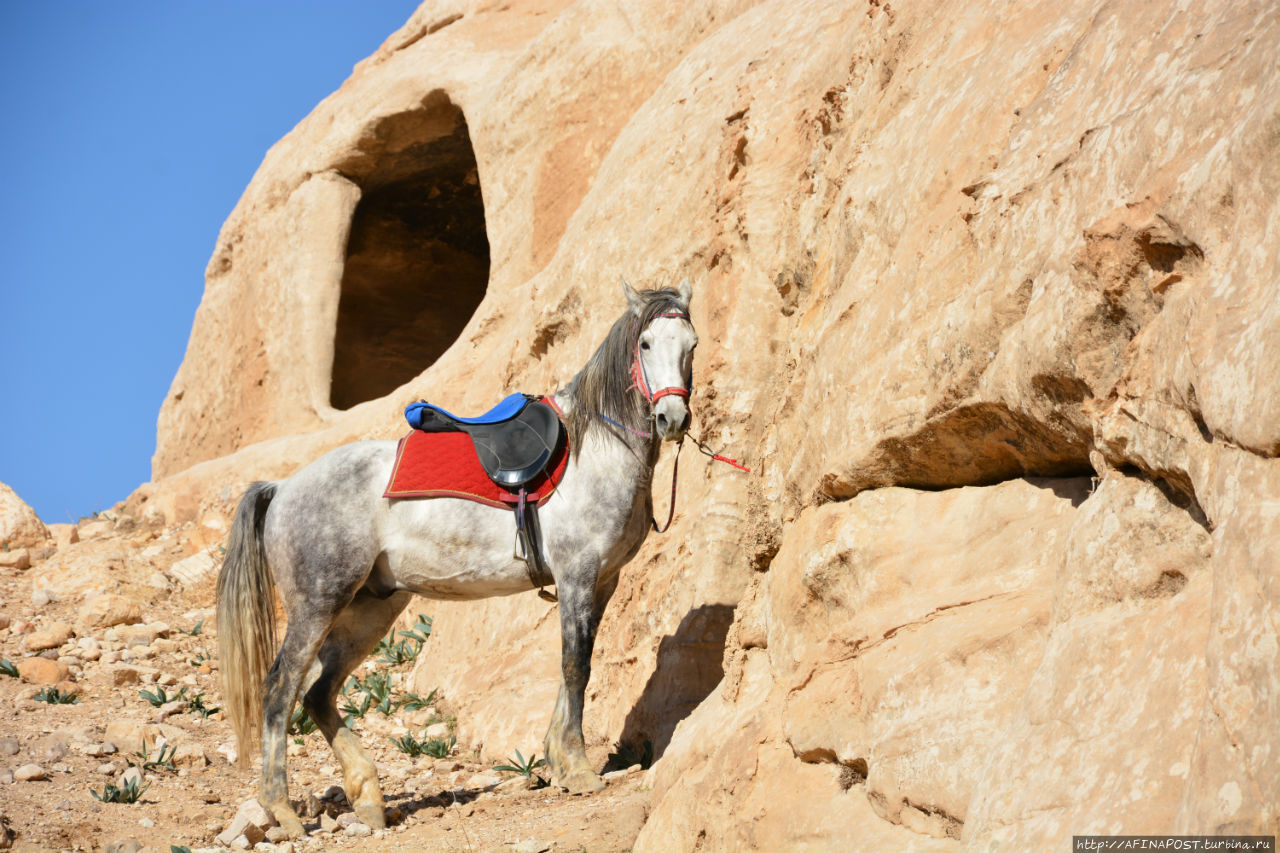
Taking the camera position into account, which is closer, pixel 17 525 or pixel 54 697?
pixel 54 697

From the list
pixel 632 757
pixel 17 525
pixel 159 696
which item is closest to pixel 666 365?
pixel 632 757

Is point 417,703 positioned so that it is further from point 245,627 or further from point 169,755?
point 245,627

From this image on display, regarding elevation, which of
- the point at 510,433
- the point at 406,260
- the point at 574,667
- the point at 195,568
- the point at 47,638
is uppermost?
the point at 406,260

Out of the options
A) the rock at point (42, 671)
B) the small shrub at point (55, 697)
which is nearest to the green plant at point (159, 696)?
the small shrub at point (55, 697)

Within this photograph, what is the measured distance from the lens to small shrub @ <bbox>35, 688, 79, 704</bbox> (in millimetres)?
8688

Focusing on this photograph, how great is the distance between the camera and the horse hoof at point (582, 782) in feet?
20.4

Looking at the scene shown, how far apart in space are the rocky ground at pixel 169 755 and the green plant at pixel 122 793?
0.07 ft

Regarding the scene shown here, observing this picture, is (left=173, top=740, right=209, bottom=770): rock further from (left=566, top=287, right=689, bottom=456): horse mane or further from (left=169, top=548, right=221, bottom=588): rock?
(left=169, top=548, right=221, bottom=588): rock

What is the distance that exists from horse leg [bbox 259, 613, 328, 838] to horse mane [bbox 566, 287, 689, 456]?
1811 mm

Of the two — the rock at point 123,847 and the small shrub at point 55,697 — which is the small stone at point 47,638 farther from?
the rock at point 123,847

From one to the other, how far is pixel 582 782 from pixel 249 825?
1739 mm

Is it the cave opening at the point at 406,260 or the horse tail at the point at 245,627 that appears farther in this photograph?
the cave opening at the point at 406,260

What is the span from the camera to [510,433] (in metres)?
6.64

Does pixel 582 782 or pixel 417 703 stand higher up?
pixel 417 703
